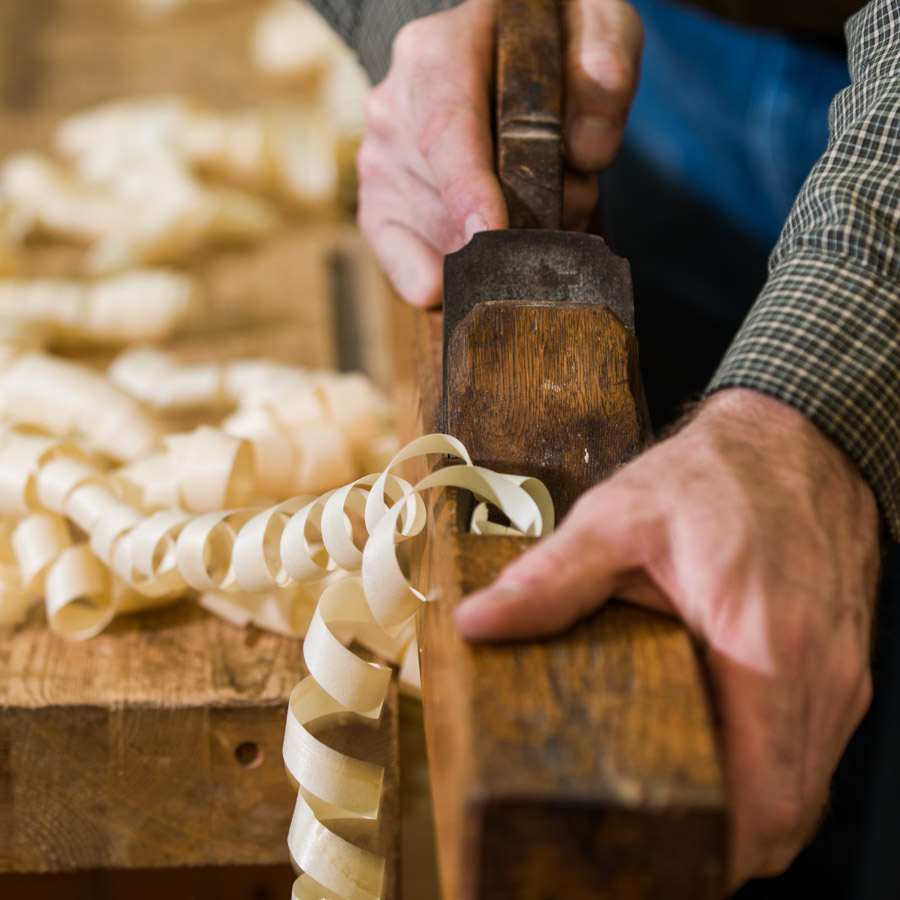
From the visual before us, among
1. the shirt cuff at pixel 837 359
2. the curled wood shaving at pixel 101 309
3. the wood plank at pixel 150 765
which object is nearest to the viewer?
the shirt cuff at pixel 837 359

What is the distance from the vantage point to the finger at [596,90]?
28.3 inches

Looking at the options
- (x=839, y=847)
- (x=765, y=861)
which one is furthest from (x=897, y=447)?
(x=839, y=847)

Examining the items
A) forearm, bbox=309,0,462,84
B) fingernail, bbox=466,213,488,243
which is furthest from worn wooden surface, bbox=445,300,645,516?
forearm, bbox=309,0,462,84

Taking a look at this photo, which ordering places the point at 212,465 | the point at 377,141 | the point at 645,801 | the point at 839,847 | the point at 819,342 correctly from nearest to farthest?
1. the point at 645,801
2. the point at 819,342
3. the point at 212,465
4. the point at 377,141
5. the point at 839,847

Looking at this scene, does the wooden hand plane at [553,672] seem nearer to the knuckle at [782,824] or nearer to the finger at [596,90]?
the knuckle at [782,824]

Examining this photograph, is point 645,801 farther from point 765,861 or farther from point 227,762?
point 227,762

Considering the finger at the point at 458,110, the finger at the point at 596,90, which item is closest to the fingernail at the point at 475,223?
the finger at the point at 458,110

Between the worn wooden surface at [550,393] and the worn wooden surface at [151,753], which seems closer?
the worn wooden surface at [550,393]

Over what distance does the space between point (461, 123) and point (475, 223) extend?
0.09 meters

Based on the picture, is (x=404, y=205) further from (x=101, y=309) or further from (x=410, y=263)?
(x=101, y=309)

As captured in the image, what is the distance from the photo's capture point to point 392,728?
2.03 ft

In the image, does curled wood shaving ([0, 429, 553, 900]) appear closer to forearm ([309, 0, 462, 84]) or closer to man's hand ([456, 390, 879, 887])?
man's hand ([456, 390, 879, 887])

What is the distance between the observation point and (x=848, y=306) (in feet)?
1.61

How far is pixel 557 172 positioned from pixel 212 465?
324 mm
